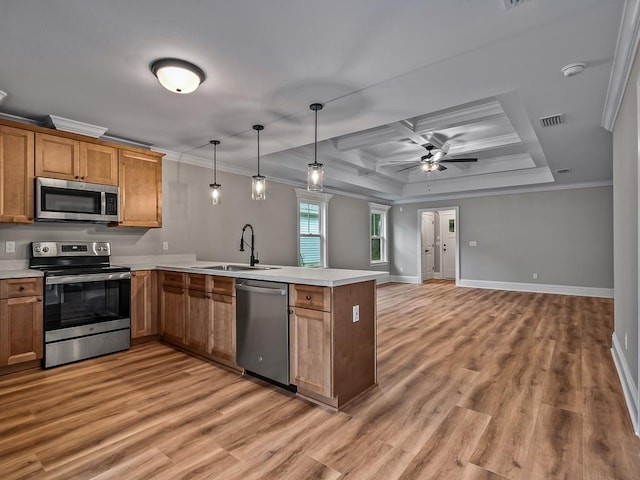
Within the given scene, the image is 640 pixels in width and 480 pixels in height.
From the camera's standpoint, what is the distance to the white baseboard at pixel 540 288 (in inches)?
272

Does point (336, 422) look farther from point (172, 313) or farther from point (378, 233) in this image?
point (378, 233)

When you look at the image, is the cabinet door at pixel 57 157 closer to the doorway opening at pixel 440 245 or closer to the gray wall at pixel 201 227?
the gray wall at pixel 201 227

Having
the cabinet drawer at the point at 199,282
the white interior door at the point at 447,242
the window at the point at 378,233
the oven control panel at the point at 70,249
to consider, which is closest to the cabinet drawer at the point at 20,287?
the oven control panel at the point at 70,249

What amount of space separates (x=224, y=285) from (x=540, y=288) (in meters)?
7.20

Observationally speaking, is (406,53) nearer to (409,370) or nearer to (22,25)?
(22,25)

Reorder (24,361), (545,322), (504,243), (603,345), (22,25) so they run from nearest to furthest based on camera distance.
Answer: (22,25)
(24,361)
(603,345)
(545,322)
(504,243)

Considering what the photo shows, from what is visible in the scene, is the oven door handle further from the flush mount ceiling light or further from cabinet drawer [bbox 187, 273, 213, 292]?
the flush mount ceiling light

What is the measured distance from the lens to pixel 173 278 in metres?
3.77

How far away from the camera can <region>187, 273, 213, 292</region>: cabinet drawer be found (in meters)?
3.29

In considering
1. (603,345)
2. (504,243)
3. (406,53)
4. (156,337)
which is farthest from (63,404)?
(504,243)

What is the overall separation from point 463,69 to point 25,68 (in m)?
3.13

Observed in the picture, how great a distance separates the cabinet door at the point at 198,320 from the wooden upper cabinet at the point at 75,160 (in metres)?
1.63

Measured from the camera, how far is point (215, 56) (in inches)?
90.2

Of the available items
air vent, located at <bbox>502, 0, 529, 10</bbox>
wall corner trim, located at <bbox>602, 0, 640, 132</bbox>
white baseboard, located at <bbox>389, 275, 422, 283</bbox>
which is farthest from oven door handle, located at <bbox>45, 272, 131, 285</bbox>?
white baseboard, located at <bbox>389, 275, 422, 283</bbox>
